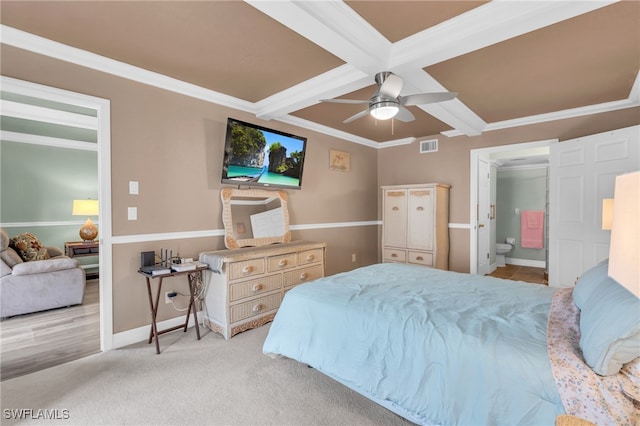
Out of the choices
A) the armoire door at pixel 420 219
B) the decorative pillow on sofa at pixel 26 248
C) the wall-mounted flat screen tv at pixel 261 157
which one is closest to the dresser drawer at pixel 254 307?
the wall-mounted flat screen tv at pixel 261 157

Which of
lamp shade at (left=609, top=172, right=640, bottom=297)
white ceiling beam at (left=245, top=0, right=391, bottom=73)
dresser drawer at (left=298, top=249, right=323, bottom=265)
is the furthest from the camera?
dresser drawer at (left=298, top=249, right=323, bottom=265)

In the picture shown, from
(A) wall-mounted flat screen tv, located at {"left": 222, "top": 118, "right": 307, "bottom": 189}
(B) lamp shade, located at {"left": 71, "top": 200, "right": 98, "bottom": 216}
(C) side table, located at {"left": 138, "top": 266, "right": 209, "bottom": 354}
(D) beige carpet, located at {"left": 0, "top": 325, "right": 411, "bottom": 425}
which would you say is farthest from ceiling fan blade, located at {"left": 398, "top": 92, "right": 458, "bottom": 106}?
(B) lamp shade, located at {"left": 71, "top": 200, "right": 98, "bottom": 216}

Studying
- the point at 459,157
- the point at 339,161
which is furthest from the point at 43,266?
the point at 459,157

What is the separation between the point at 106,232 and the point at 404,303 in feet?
8.39

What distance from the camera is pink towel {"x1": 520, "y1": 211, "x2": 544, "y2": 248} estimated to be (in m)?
6.07

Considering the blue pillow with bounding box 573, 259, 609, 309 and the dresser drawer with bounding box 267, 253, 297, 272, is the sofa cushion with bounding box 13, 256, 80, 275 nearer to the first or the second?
the dresser drawer with bounding box 267, 253, 297, 272

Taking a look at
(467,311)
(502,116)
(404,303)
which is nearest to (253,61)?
(404,303)

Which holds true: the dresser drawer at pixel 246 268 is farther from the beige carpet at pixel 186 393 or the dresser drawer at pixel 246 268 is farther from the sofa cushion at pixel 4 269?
the sofa cushion at pixel 4 269

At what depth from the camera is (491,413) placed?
1289 millimetres

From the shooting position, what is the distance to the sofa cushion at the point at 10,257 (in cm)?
343

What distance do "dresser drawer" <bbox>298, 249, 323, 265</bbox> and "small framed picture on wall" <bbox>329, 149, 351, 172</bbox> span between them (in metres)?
1.56

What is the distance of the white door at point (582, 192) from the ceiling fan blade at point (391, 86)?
8.68 feet

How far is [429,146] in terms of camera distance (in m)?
4.96

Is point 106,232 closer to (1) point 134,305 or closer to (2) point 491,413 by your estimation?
(1) point 134,305
